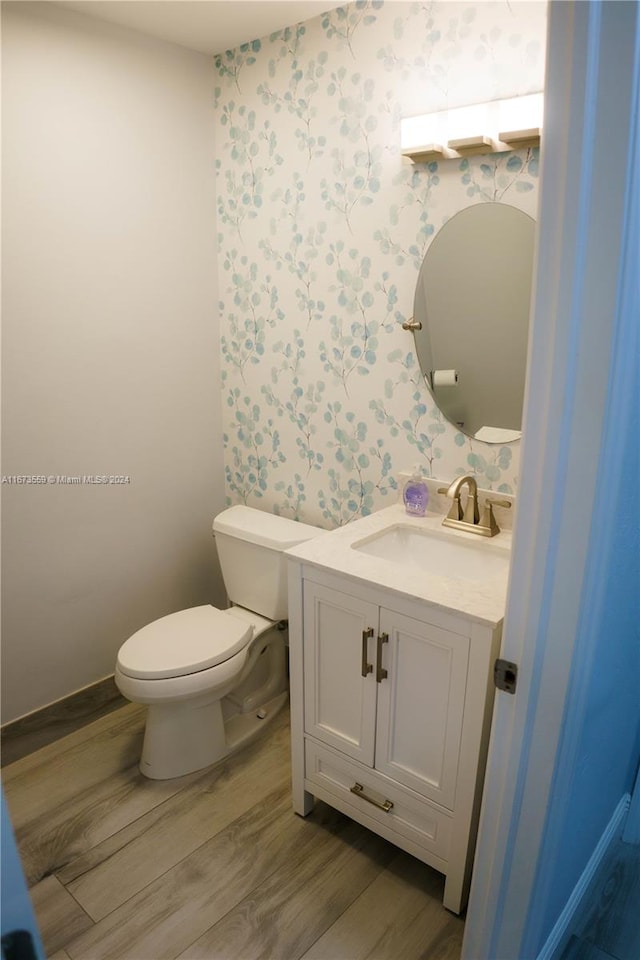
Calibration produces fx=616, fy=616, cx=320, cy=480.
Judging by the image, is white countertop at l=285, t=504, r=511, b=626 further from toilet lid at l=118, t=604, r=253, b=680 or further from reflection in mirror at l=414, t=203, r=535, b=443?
toilet lid at l=118, t=604, r=253, b=680

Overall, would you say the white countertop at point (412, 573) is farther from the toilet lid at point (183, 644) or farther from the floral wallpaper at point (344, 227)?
the toilet lid at point (183, 644)

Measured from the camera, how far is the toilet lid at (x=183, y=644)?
6.32ft

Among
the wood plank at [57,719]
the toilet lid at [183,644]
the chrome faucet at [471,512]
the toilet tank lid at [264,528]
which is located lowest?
the wood plank at [57,719]

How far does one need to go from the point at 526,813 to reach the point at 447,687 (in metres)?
0.36

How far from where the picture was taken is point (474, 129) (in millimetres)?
1658

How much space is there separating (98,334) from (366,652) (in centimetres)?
143

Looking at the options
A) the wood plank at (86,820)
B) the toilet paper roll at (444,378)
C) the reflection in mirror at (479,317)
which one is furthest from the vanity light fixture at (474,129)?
the wood plank at (86,820)

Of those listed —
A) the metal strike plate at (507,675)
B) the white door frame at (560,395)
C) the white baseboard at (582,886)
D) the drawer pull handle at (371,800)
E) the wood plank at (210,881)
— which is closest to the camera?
the white door frame at (560,395)

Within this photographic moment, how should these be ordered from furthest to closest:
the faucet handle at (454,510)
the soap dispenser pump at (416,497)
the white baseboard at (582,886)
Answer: the soap dispenser pump at (416,497)
the faucet handle at (454,510)
the white baseboard at (582,886)

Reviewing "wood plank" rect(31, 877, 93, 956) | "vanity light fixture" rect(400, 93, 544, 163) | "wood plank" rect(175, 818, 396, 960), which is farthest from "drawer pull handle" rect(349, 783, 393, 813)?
"vanity light fixture" rect(400, 93, 544, 163)

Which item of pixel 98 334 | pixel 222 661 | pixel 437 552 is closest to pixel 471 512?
pixel 437 552

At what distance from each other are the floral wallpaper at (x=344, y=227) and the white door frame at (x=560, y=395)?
2.89 feet

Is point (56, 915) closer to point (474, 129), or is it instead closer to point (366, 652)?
point (366, 652)

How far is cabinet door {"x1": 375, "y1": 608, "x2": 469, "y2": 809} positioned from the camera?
1450mm
